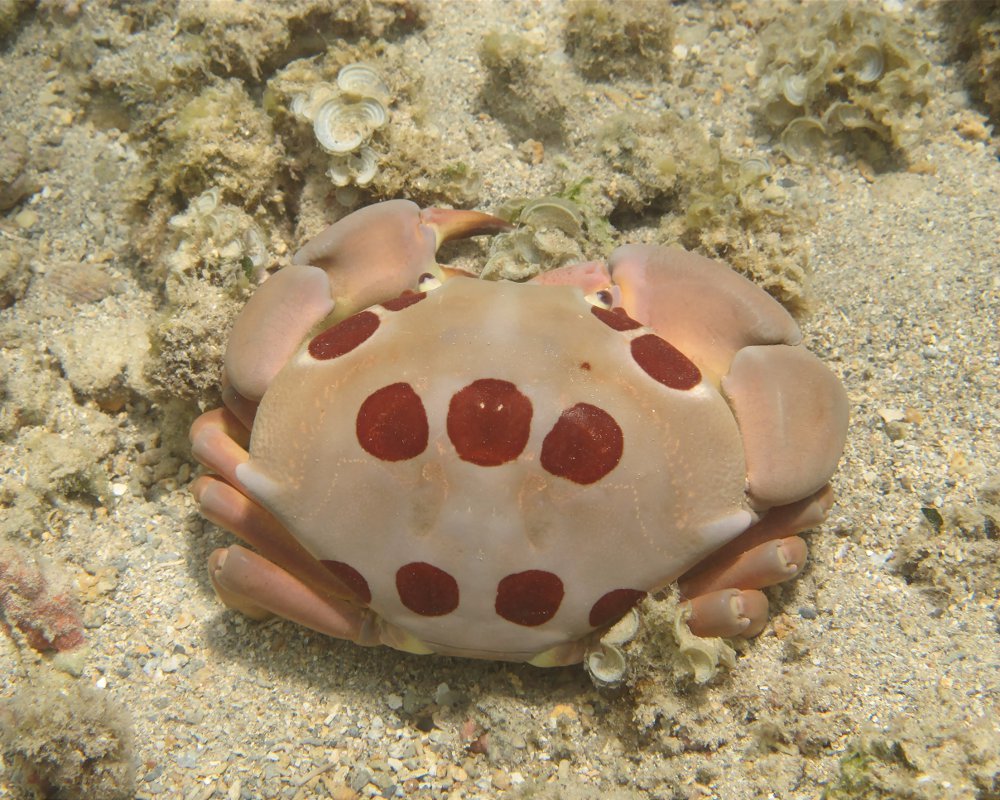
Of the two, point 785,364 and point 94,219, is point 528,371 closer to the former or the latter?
point 785,364

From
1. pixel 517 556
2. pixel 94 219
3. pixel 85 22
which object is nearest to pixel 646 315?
pixel 517 556

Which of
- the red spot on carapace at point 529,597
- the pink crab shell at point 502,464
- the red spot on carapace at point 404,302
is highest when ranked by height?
the red spot on carapace at point 404,302

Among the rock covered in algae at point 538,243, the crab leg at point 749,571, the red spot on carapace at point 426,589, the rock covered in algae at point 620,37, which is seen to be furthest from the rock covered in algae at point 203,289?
the crab leg at point 749,571

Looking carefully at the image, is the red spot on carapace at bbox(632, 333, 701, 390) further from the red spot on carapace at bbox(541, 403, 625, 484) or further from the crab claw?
the crab claw

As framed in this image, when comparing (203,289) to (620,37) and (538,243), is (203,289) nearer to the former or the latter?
(538,243)

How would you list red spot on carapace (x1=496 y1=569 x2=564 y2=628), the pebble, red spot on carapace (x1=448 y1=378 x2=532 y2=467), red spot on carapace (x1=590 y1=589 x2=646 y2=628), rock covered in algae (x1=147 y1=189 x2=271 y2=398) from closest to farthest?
red spot on carapace (x1=448 y1=378 x2=532 y2=467)
red spot on carapace (x1=496 y1=569 x2=564 y2=628)
red spot on carapace (x1=590 y1=589 x2=646 y2=628)
rock covered in algae (x1=147 y1=189 x2=271 y2=398)
the pebble

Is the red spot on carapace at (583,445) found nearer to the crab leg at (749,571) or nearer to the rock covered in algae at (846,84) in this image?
the crab leg at (749,571)

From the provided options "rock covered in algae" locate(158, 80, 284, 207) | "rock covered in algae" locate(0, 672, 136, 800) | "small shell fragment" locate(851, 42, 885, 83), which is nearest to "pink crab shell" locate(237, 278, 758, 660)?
"rock covered in algae" locate(0, 672, 136, 800)
